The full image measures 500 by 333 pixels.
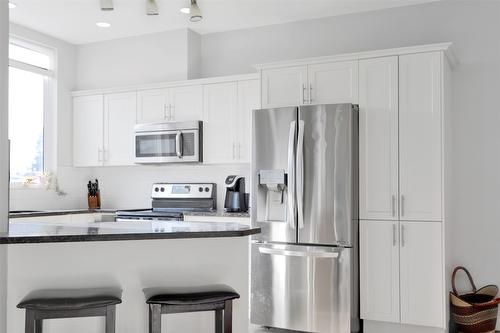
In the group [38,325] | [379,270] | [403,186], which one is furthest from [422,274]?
[38,325]

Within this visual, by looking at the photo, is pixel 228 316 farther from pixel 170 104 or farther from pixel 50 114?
pixel 50 114

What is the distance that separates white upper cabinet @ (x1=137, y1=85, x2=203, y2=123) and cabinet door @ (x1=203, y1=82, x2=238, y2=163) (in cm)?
10

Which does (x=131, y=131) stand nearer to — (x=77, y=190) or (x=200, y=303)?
(x=77, y=190)

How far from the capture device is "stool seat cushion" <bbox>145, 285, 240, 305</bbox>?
96.5 inches

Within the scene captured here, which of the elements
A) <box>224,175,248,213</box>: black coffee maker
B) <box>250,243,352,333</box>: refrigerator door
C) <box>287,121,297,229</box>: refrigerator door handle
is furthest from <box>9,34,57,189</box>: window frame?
<box>287,121,297,229</box>: refrigerator door handle

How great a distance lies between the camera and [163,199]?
5.32 meters

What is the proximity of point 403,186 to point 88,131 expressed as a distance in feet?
11.0

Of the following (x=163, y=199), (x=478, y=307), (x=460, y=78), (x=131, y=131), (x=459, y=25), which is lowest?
(x=478, y=307)

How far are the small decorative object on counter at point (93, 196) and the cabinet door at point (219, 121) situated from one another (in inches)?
59.1

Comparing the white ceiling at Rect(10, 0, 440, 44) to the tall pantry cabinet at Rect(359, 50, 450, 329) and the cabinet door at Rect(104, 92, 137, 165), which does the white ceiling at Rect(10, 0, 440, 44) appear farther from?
the tall pantry cabinet at Rect(359, 50, 450, 329)

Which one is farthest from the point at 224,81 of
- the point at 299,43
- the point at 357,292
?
the point at 357,292

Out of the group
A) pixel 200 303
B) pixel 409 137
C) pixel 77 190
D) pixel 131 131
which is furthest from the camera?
pixel 77 190

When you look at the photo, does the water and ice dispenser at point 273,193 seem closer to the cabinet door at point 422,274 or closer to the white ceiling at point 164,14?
the cabinet door at point 422,274

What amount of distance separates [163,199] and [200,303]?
115 inches
